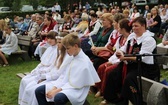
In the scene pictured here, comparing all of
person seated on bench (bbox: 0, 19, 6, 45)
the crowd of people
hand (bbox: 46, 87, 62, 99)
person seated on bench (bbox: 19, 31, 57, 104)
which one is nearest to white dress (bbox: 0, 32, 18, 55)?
person seated on bench (bbox: 0, 19, 6, 45)

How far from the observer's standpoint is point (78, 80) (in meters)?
4.48

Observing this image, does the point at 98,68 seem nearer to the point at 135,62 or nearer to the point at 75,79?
the point at 135,62

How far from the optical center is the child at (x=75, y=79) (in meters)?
4.41

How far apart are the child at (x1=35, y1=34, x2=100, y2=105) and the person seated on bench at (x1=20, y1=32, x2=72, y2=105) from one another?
0.29 m

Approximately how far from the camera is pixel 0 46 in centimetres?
1047

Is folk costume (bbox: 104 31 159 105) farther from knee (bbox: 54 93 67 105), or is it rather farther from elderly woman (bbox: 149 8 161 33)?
elderly woman (bbox: 149 8 161 33)

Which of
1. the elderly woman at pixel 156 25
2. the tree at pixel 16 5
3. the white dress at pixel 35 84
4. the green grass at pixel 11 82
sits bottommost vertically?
the tree at pixel 16 5

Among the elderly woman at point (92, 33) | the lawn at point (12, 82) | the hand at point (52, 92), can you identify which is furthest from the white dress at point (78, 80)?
the elderly woman at point (92, 33)

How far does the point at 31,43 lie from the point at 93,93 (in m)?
5.16

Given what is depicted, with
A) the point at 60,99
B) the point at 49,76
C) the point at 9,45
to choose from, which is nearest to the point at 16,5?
the point at 9,45

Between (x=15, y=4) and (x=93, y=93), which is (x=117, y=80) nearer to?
(x=93, y=93)

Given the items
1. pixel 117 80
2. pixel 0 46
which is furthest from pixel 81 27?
pixel 117 80

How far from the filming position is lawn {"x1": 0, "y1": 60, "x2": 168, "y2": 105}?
6.34m

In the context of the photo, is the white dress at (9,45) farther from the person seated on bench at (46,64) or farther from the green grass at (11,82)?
the person seated on bench at (46,64)
